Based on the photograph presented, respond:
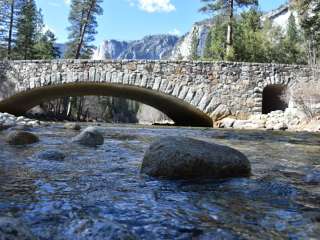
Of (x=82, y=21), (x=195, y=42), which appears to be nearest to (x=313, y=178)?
(x=82, y=21)

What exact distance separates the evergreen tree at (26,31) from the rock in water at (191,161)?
33.4 metres

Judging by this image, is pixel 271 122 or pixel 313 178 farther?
pixel 271 122

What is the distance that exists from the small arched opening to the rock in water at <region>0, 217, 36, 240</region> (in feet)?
52.8

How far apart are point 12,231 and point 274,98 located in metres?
17.7

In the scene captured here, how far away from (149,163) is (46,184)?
115cm

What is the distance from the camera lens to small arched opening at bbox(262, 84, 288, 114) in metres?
17.7

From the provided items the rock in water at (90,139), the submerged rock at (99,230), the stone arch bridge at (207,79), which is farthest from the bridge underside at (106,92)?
the submerged rock at (99,230)

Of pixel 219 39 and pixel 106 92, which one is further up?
pixel 219 39

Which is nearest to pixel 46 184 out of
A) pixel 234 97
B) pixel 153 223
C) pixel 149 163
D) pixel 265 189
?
pixel 149 163

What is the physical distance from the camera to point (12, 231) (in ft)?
7.06

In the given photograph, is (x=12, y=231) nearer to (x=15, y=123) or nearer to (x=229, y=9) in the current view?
(x=15, y=123)

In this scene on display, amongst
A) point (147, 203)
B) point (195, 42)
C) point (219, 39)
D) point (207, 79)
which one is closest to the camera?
point (147, 203)

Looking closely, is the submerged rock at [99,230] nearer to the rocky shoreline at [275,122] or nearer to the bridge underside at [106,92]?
the rocky shoreline at [275,122]

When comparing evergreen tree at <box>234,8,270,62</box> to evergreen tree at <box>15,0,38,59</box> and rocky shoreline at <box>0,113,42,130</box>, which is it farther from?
rocky shoreline at <box>0,113,42,130</box>
